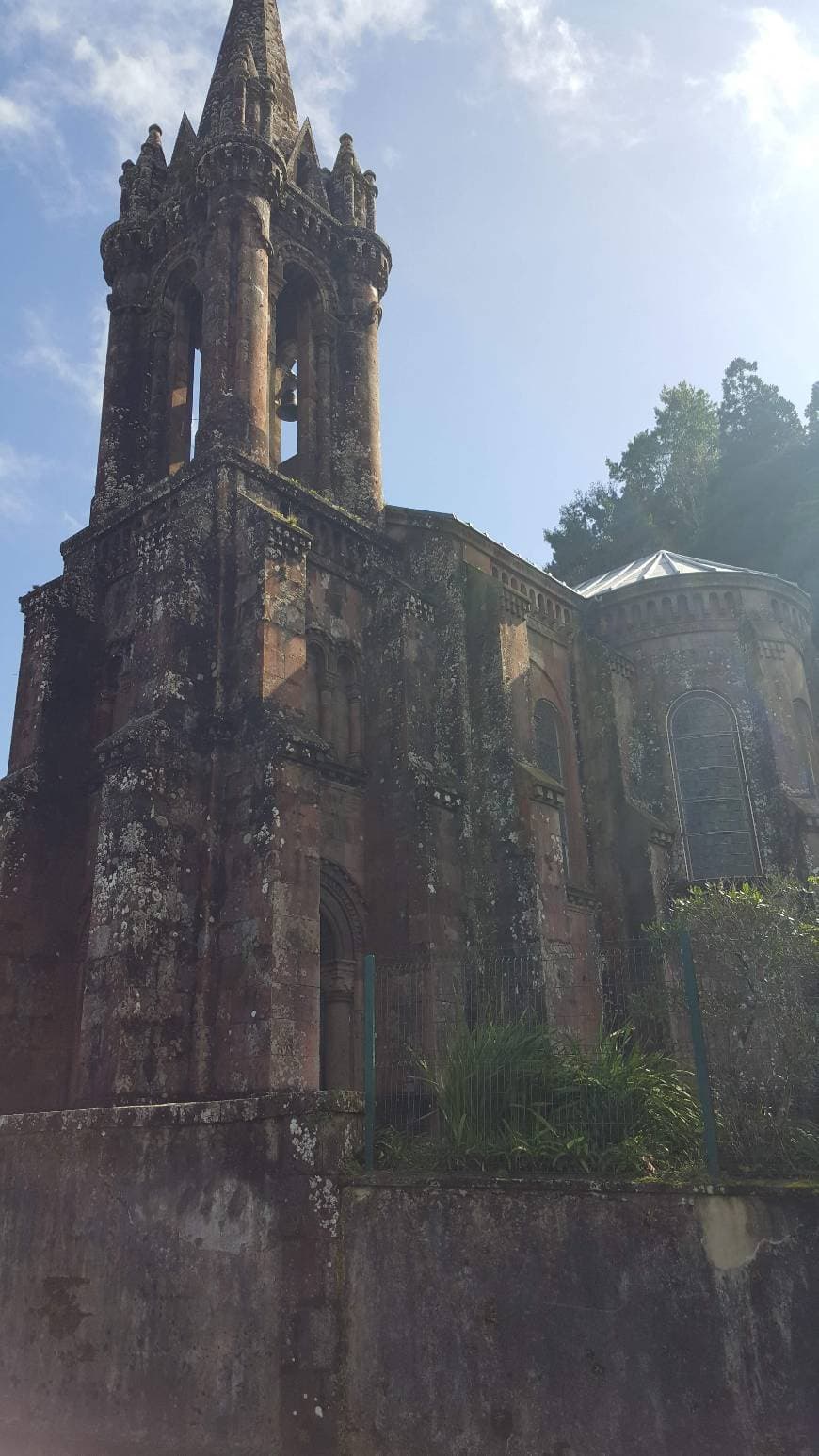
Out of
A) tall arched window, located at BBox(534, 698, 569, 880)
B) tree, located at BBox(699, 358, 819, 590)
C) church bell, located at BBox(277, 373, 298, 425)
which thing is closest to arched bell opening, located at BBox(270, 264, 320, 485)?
church bell, located at BBox(277, 373, 298, 425)

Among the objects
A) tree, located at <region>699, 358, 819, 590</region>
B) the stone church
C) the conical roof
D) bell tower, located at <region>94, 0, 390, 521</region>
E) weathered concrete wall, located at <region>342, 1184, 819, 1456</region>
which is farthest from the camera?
tree, located at <region>699, 358, 819, 590</region>

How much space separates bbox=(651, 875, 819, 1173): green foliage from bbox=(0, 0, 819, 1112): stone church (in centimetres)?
386

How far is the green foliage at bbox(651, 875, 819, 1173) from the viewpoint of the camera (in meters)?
Answer: 7.33

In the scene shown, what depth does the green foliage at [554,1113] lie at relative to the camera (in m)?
7.30

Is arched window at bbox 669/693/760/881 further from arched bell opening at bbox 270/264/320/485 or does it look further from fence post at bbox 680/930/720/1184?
fence post at bbox 680/930/720/1184

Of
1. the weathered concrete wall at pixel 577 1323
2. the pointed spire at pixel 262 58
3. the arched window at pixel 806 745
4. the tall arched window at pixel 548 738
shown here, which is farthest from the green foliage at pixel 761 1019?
the pointed spire at pixel 262 58

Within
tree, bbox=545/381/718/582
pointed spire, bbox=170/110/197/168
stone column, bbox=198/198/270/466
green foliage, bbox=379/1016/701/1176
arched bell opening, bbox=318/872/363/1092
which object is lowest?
green foliage, bbox=379/1016/701/1176

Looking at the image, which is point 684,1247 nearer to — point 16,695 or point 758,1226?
point 758,1226

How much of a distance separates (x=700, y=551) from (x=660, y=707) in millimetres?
16105

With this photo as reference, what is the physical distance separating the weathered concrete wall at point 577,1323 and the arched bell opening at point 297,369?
1581 cm

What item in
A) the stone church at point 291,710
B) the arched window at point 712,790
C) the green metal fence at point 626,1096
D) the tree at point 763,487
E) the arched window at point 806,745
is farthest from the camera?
the tree at point 763,487

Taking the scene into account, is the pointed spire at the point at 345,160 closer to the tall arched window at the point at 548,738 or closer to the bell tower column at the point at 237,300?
the bell tower column at the point at 237,300

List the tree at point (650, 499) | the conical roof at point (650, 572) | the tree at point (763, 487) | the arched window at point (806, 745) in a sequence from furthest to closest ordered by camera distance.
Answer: the tree at point (650, 499), the tree at point (763, 487), the conical roof at point (650, 572), the arched window at point (806, 745)

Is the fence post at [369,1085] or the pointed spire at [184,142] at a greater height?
the pointed spire at [184,142]
